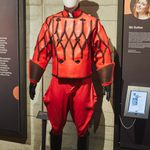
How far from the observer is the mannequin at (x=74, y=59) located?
220cm

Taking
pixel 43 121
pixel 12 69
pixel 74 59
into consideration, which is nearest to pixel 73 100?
pixel 74 59

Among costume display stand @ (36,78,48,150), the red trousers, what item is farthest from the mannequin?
costume display stand @ (36,78,48,150)

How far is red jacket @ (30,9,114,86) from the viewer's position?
220 cm

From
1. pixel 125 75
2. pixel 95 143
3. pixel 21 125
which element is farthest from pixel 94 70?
pixel 21 125

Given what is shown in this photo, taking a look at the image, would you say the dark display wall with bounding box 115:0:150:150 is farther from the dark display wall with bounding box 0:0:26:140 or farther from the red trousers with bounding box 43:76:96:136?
the dark display wall with bounding box 0:0:26:140

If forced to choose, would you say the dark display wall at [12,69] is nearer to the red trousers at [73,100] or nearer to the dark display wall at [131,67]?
the red trousers at [73,100]

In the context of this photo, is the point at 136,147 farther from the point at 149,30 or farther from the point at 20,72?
the point at 20,72

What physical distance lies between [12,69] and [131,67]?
95 cm

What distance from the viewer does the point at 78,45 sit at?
2199mm

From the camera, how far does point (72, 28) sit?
87.2 inches

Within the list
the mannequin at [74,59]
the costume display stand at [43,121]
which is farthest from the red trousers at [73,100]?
the costume display stand at [43,121]

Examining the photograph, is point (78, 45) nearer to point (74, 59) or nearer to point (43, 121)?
point (74, 59)

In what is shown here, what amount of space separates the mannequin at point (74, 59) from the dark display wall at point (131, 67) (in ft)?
0.73

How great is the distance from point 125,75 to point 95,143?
59cm
